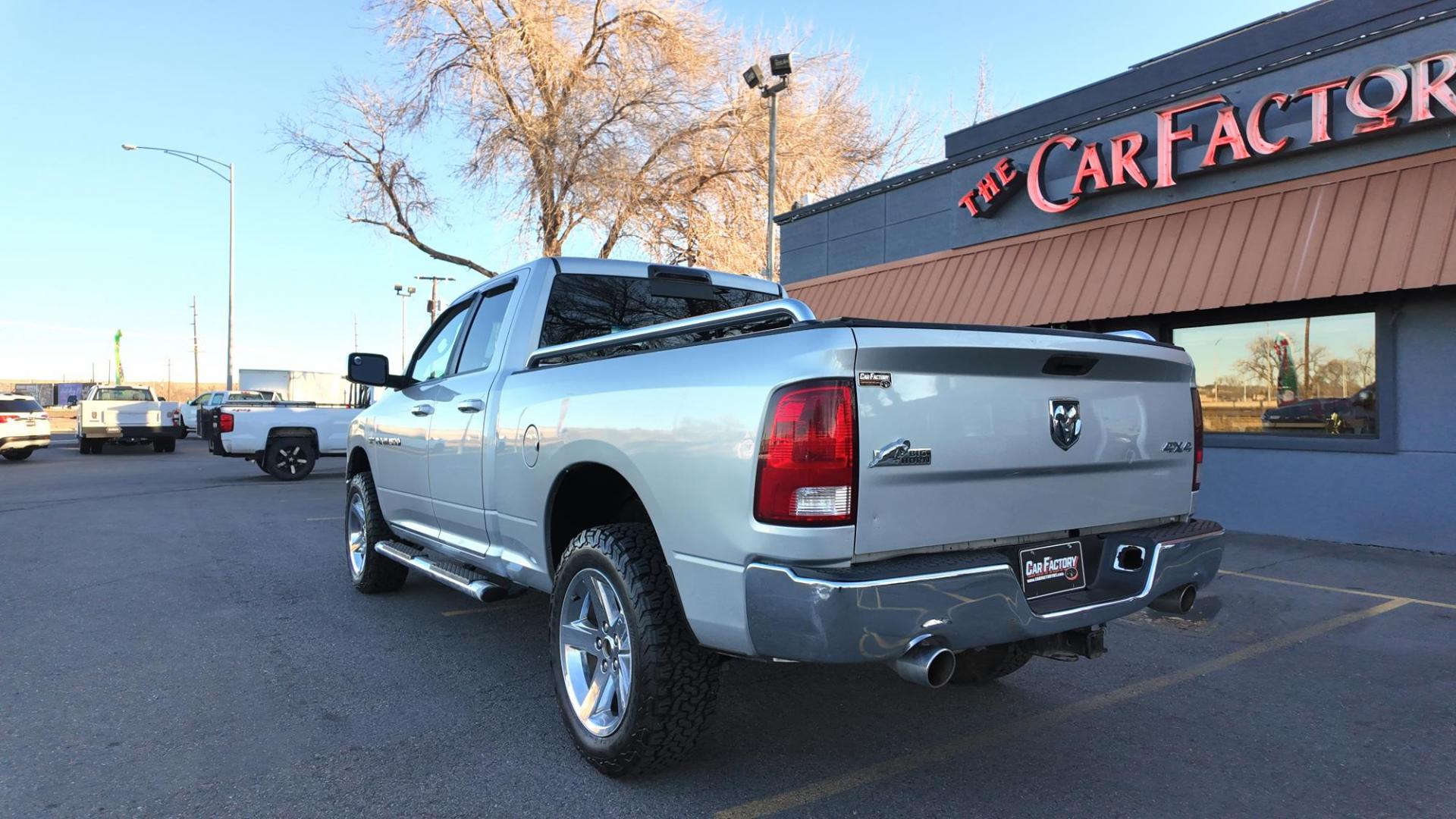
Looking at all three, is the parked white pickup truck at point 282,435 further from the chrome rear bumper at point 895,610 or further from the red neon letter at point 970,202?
the chrome rear bumper at point 895,610

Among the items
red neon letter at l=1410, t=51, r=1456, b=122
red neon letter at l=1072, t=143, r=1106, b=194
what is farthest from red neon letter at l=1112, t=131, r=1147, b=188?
red neon letter at l=1410, t=51, r=1456, b=122

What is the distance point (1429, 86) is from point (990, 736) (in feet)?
23.8

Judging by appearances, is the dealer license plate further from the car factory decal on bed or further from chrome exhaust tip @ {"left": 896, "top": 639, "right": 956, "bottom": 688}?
chrome exhaust tip @ {"left": 896, "top": 639, "right": 956, "bottom": 688}

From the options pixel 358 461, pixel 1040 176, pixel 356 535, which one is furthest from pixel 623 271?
pixel 1040 176

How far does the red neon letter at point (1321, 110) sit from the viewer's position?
26.0 ft

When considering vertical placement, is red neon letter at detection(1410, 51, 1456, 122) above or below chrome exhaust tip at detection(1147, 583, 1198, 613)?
above

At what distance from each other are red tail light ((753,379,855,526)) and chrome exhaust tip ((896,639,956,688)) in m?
0.43

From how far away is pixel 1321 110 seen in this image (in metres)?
7.96

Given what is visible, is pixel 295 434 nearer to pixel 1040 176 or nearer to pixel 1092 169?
pixel 1040 176

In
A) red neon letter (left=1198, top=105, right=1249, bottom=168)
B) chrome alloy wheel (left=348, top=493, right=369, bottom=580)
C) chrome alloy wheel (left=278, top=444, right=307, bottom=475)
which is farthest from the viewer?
chrome alloy wheel (left=278, top=444, right=307, bottom=475)

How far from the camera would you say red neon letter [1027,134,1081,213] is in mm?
10266

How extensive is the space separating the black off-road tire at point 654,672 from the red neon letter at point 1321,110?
7.98 meters

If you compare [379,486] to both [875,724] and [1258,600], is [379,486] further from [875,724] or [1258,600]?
[1258,600]

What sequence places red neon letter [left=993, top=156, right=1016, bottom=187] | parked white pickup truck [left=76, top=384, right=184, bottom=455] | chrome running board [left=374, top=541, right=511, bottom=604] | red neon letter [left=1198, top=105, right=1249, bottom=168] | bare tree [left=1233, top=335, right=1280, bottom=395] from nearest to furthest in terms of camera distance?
chrome running board [left=374, top=541, right=511, bottom=604] < red neon letter [left=1198, top=105, right=1249, bottom=168] < bare tree [left=1233, top=335, right=1280, bottom=395] < red neon letter [left=993, top=156, right=1016, bottom=187] < parked white pickup truck [left=76, top=384, right=184, bottom=455]
